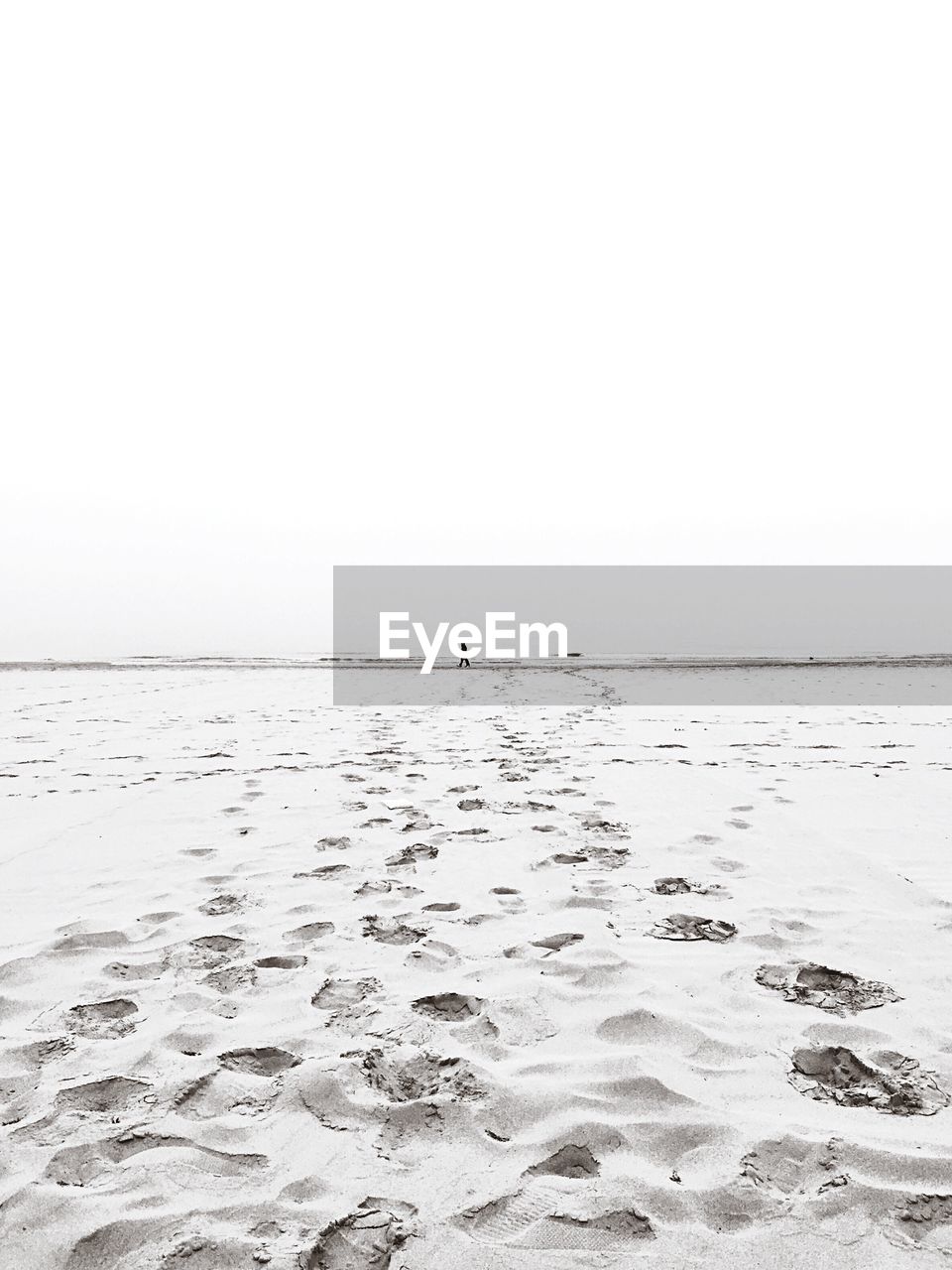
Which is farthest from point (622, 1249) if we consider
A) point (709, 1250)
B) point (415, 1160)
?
point (415, 1160)

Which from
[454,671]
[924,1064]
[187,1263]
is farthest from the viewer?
[454,671]

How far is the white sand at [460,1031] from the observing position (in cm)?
179

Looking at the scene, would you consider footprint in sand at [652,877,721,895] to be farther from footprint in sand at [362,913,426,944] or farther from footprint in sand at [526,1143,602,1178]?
footprint in sand at [526,1143,602,1178]

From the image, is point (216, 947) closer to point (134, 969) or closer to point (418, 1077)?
point (134, 969)

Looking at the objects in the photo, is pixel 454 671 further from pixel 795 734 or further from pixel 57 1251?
pixel 57 1251

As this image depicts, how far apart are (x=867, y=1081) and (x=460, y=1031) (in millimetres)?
1322

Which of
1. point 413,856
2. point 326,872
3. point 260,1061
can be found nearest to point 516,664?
point 413,856

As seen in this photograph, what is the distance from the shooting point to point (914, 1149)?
1.97 metres

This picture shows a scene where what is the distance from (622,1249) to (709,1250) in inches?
7.9

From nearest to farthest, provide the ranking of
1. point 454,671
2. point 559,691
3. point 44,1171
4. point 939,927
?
point 44,1171
point 939,927
point 559,691
point 454,671

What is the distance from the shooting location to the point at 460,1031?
8.50 feet

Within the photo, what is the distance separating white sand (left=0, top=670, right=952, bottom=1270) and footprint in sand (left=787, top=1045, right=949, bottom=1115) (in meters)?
0.02

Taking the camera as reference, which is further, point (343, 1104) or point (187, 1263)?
point (343, 1104)

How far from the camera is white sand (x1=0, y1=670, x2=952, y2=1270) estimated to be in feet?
5.86
